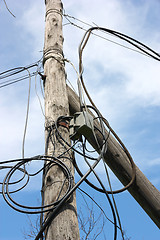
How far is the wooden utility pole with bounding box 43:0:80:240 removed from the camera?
5.43 ft

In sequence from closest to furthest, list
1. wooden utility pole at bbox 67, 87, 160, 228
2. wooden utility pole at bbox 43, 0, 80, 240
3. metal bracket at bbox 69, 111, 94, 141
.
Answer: wooden utility pole at bbox 43, 0, 80, 240 < metal bracket at bbox 69, 111, 94, 141 < wooden utility pole at bbox 67, 87, 160, 228

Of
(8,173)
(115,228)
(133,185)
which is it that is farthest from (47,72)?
(115,228)

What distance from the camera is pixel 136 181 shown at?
2.58m

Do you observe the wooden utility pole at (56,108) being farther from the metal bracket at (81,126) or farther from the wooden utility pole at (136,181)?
the wooden utility pole at (136,181)

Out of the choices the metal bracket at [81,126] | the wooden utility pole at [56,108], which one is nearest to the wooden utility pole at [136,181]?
the metal bracket at [81,126]

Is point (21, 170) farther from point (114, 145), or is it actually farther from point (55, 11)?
point (55, 11)

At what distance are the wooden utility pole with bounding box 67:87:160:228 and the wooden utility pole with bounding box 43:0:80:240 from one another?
1.94 feet

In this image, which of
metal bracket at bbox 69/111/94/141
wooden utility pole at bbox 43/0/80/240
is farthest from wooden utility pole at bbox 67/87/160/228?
wooden utility pole at bbox 43/0/80/240

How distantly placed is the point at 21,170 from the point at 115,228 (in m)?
0.89

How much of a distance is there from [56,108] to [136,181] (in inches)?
44.4

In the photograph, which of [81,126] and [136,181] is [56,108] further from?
[136,181]

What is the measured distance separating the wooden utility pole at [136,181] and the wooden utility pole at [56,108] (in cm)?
59

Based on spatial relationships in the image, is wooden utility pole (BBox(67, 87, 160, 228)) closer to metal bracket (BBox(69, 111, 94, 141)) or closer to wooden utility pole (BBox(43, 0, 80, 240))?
metal bracket (BBox(69, 111, 94, 141))

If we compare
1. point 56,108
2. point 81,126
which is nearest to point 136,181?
point 81,126
